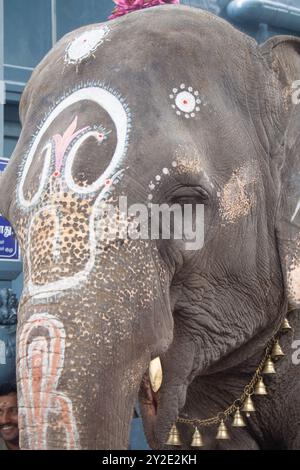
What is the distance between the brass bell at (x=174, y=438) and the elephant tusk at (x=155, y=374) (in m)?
0.30

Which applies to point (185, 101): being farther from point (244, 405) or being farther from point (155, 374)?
point (244, 405)

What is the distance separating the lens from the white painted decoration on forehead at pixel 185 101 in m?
1.37

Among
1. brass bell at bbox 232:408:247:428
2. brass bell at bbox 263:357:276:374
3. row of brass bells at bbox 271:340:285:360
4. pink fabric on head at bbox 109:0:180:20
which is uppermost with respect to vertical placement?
pink fabric on head at bbox 109:0:180:20

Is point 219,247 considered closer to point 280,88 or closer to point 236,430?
point 280,88

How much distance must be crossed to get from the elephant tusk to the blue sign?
4.42 ft

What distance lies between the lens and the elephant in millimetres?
1170

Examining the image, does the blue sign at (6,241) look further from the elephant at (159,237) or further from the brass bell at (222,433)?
the brass bell at (222,433)

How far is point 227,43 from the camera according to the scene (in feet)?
4.89

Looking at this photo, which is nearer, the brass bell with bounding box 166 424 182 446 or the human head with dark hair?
the brass bell with bounding box 166 424 182 446

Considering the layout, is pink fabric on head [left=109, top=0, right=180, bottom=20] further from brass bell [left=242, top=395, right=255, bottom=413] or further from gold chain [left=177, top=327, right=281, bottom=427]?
brass bell [left=242, top=395, right=255, bottom=413]

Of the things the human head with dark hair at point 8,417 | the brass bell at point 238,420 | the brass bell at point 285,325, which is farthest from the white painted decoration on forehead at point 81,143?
the human head with dark hair at point 8,417

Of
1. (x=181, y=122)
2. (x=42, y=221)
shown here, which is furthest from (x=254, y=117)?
(x=42, y=221)

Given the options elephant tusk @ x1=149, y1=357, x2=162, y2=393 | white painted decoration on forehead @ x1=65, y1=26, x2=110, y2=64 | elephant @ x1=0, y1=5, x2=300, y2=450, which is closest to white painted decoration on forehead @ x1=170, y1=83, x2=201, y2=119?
elephant @ x1=0, y1=5, x2=300, y2=450
